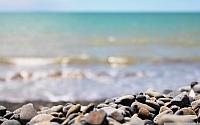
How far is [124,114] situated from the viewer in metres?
3.77

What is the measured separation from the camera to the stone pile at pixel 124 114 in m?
3.43

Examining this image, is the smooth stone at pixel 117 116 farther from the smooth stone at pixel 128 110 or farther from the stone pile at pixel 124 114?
the smooth stone at pixel 128 110

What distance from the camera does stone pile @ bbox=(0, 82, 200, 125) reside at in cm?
343

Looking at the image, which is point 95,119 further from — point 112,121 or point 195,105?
point 195,105

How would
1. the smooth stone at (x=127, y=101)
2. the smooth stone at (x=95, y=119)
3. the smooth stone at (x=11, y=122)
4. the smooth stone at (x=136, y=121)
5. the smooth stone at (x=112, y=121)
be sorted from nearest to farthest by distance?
the smooth stone at (x=95, y=119), the smooth stone at (x=112, y=121), the smooth stone at (x=136, y=121), the smooth stone at (x=11, y=122), the smooth stone at (x=127, y=101)

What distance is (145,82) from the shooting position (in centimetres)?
1010

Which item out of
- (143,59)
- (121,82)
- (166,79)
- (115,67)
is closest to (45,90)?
(121,82)

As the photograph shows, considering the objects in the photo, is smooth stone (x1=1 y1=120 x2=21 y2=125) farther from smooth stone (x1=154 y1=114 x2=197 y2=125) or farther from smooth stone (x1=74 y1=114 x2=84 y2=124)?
smooth stone (x1=154 y1=114 x2=197 y2=125)

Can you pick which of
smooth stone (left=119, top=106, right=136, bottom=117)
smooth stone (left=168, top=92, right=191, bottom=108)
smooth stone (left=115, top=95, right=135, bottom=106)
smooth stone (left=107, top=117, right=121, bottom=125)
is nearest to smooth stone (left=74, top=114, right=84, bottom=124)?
smooth stone (left=107, top=117, right=121, bottom=125)

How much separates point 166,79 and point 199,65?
330cm

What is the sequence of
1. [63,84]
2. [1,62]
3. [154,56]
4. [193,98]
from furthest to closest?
1. [154,56]
2. [1,62]
3. [63,84]
4. [193,98]

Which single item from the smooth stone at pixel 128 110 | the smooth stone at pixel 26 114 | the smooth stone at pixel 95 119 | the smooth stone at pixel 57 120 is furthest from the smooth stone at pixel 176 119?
the smooth stone at pixel 26 114

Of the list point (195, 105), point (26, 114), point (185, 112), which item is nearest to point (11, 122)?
point (26, 114)

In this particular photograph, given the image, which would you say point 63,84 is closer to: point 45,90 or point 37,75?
point 45,90
